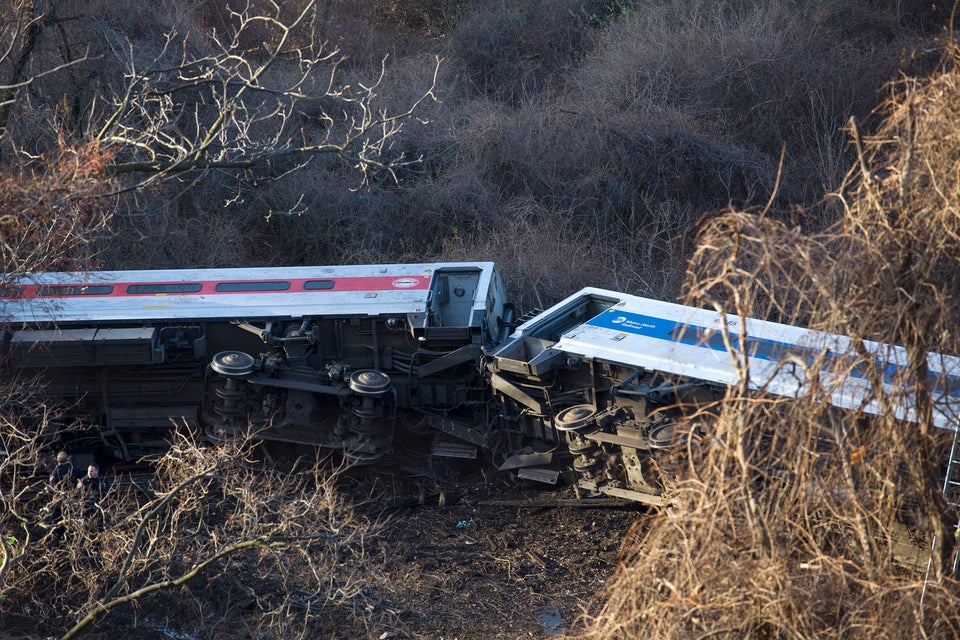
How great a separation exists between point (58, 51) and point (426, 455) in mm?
10709

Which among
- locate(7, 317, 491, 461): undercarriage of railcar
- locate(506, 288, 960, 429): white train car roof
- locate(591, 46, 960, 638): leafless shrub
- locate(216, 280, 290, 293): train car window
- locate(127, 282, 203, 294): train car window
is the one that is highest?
locate(591, 46, 960, 638): leafless shrub

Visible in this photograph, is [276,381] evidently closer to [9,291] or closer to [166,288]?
[166,288]

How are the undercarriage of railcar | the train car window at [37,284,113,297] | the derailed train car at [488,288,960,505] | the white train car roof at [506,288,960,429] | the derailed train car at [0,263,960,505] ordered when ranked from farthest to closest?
1. the train car window at [37,284,113,297]
2. the undercarriage of railcar
3. the derailed train car at [0,263,960,505]
4. the derailed train car at [488,288,960,505]
5. the white train car roof at [506,288,960,429]

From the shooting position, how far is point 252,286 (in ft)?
34.8

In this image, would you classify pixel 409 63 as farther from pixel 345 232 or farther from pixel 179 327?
pixel 179 327

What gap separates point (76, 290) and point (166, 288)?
90 cm

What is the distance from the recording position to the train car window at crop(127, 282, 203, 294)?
10.5 m

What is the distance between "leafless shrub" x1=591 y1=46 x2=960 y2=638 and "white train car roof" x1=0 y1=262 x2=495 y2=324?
4972mm

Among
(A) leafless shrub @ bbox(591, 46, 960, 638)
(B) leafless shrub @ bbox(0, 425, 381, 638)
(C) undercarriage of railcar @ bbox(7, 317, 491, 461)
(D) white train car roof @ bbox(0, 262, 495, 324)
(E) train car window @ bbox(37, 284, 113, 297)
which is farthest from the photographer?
(E) train car window @ bbox(37, 284, 113, 297)

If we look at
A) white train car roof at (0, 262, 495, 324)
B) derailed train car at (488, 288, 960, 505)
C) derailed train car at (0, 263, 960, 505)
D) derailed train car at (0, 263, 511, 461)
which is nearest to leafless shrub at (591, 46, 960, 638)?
derailed train car at (488, 288, 960, 505)

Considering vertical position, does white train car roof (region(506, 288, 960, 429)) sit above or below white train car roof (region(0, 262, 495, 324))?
above

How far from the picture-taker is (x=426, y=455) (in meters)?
10.3

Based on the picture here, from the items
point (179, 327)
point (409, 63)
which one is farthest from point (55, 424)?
point (409, 63)

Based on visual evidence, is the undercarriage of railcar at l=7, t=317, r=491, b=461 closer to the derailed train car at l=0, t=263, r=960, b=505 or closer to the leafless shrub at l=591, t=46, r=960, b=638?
the derailed train car at l=0, t=263, r=960, b=505
